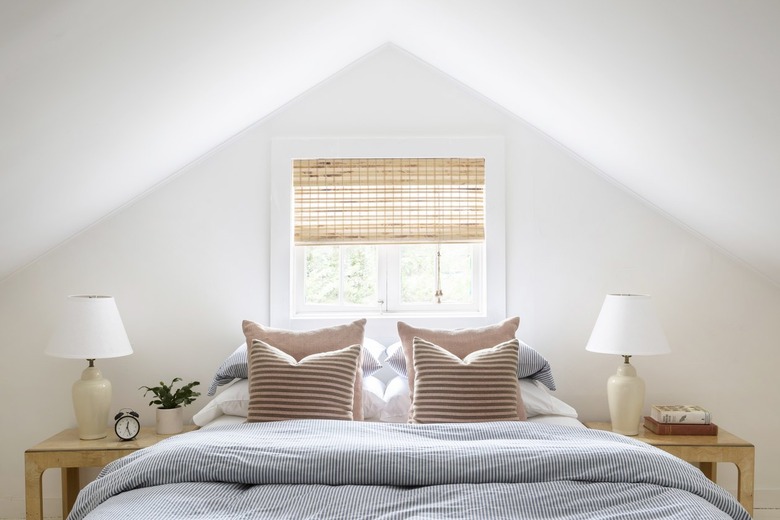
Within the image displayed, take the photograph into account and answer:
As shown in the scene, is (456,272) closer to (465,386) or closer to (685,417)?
(465,386)

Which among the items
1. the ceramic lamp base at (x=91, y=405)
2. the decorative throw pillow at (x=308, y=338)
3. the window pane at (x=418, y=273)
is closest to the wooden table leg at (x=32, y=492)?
the ceramic lamp base at (x=91, y=405)

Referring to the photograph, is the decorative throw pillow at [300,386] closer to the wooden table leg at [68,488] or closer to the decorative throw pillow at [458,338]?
the decorative throw pillow at [458,338]

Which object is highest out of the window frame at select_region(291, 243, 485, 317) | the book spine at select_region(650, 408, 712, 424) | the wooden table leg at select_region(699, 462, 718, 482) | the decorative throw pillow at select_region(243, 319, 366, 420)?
the window frame at select_region(291, 243, 485, 317)

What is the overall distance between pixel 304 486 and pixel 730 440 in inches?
82.6

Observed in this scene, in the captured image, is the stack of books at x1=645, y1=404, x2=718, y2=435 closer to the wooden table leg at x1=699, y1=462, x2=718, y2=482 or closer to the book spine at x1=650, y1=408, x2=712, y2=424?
the book spine at x1=650, y1=408, x2=712, y2=424

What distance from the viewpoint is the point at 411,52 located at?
376 cm

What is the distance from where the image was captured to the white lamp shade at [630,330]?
3277 millimetres

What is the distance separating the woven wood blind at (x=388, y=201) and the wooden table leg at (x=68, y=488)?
1.60 m

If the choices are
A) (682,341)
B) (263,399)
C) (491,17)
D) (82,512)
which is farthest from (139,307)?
(682,341)

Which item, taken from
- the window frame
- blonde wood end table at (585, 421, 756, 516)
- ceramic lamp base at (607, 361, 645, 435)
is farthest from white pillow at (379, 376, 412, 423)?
blonde wood end table at (585, 421, 756, 516)

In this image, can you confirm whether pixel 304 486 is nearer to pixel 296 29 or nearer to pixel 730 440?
pixel 296 29

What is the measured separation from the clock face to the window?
1.03m

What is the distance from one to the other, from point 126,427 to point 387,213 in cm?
167

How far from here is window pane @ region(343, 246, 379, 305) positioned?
397cm
